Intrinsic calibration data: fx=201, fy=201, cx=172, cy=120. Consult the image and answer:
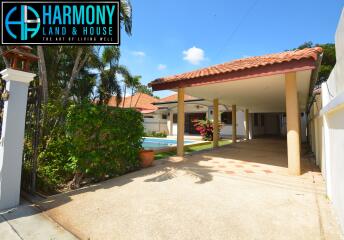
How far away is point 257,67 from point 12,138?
7.23 meters

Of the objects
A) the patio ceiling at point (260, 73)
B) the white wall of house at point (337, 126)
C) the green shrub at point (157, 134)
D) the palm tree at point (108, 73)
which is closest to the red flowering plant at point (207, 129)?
the green shrub at point (157, 134)

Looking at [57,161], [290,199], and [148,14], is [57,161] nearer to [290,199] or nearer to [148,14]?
[290,199]

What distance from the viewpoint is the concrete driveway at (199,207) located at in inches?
129

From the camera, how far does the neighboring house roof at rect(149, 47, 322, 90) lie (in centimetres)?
595

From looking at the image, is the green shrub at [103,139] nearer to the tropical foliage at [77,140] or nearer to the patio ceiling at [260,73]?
the tropical foliage at [77,140]

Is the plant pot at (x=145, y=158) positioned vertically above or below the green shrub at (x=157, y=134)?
below

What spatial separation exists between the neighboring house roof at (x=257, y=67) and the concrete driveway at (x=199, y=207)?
3.48 meters

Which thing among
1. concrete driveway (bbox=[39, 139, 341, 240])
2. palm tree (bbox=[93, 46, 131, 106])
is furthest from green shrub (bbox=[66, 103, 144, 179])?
palm tree (bbox=[93, 46, 131, 106])

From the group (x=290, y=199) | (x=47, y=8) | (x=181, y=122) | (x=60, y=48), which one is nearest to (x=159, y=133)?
(x=181, y=122)

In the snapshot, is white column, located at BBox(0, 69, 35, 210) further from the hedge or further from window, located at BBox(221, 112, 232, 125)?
window, located at BBox(221, 112, 232, 125)

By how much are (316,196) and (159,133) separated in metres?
20.4

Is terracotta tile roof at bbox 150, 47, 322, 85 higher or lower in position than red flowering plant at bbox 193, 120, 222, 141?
higher

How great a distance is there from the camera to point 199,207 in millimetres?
4168

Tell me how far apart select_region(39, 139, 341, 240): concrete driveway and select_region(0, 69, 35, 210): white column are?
0.72 metres
